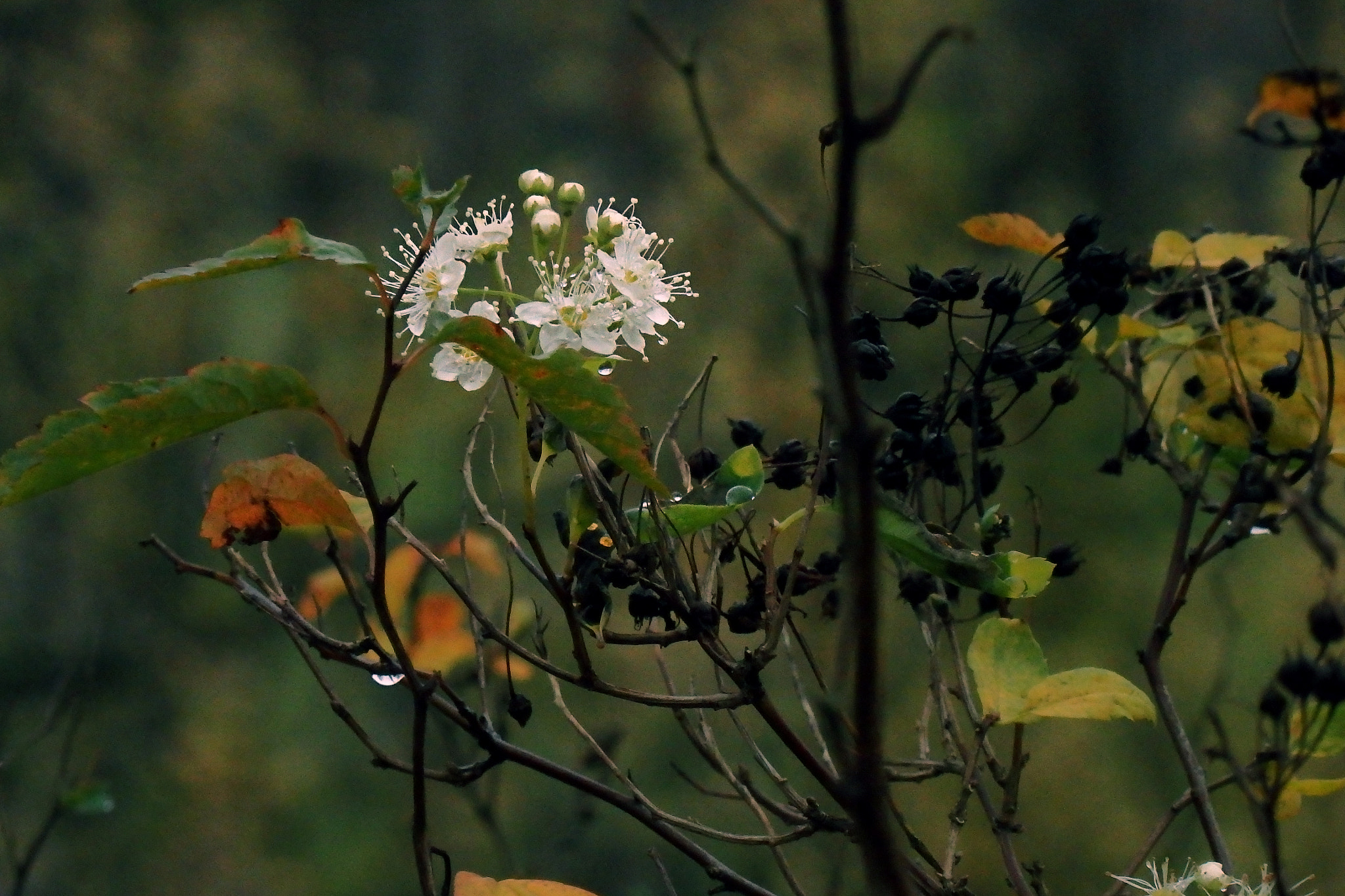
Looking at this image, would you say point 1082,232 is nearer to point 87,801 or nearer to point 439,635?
point 439,635

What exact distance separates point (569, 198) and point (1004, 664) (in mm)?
281

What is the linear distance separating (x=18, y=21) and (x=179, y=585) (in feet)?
5.14

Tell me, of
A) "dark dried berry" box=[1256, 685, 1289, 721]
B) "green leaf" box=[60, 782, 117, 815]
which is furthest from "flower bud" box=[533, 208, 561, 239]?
"green leaf" box=[60, 782, 117, 815]

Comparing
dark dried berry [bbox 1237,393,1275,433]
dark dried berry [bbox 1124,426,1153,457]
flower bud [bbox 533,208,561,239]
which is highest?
flower bud [bbox 533,208,561,239]

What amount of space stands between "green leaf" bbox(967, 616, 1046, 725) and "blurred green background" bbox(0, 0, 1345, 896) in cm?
204

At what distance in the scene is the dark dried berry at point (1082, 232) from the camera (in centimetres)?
51

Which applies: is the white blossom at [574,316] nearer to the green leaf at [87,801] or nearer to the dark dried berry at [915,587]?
the dark dried berry at [915,587]

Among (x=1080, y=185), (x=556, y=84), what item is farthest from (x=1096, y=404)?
(x=556, y=84)

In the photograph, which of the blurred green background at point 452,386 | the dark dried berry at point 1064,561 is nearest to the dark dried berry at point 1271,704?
the dark dried berry at point 1064,561

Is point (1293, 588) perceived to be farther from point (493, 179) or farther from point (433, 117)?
point (433, 117)

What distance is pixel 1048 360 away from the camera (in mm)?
519

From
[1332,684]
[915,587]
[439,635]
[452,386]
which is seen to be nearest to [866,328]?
[915,587]

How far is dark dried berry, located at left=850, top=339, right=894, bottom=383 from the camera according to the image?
0.49m

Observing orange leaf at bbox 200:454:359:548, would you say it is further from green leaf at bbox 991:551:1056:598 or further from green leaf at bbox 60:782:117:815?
green leaf at bbox 60:782:117:815
